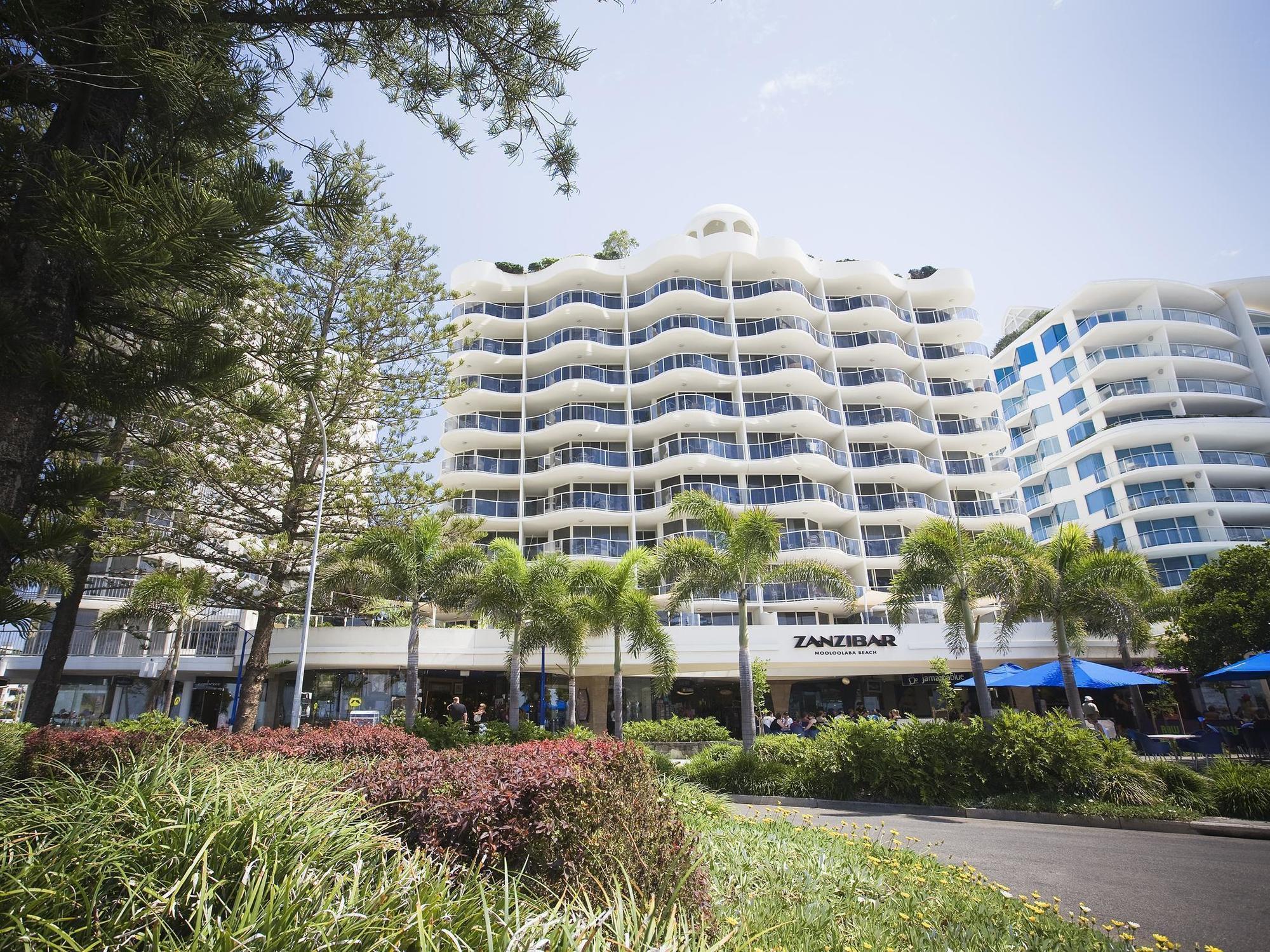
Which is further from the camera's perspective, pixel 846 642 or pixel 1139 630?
pixel 846 642

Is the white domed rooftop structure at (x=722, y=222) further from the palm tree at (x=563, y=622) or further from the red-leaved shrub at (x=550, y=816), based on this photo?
the red-leaved shrub at (x=550, y=816)

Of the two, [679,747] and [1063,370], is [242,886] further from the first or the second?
[1063,370]

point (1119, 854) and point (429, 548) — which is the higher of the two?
point (429, 548)

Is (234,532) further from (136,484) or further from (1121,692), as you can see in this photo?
(1121,692)

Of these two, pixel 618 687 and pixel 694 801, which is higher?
pixel 618 687

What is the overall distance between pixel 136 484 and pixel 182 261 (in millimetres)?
4249

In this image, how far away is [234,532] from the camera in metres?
19.7

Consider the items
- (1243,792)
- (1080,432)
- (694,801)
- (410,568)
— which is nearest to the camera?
(694,801)

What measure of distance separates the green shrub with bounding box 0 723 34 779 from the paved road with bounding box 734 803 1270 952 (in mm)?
8052

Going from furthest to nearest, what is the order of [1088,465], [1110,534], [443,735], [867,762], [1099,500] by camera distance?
[1088,465] < [1099,500] < [1110,534] < [443,735] < [867,762]

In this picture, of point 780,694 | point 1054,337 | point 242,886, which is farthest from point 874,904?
point 1054,337

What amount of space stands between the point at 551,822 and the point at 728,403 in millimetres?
36095

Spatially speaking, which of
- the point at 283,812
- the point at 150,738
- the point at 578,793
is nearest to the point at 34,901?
the point at 283,812

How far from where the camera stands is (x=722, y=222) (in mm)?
43750
